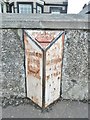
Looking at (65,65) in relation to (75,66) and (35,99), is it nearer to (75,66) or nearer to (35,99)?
(75,66)

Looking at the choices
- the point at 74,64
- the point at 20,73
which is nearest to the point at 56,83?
the point at 74,64

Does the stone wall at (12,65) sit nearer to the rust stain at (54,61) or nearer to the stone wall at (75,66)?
the rust stain at (54,61)

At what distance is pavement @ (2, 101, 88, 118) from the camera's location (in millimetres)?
2361

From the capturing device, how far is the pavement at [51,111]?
2361 millimetres

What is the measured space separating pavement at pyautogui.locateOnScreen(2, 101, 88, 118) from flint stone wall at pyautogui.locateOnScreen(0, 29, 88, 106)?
0.63ft

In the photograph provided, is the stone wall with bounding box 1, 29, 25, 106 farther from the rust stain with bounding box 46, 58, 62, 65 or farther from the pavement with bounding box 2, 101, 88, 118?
the rust stain with bounding box 46, 58, 62, 65

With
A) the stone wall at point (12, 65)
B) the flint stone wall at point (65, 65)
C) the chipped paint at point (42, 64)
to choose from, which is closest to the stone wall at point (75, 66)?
the flint stone wall at point (65, 65)

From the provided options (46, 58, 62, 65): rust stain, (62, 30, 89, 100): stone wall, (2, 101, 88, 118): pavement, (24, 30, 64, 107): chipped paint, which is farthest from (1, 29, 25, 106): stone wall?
(62, 30, 89, 100): stone wall

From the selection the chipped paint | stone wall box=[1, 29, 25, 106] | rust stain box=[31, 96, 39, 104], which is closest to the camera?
the chipped paint

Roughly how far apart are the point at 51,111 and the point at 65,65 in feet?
2.26

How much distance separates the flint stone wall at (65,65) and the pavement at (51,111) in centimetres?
19

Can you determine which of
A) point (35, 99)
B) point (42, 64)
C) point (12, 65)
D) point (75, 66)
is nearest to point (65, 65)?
point (75, 66)

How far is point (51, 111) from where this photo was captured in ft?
8.05

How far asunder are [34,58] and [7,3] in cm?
1685
